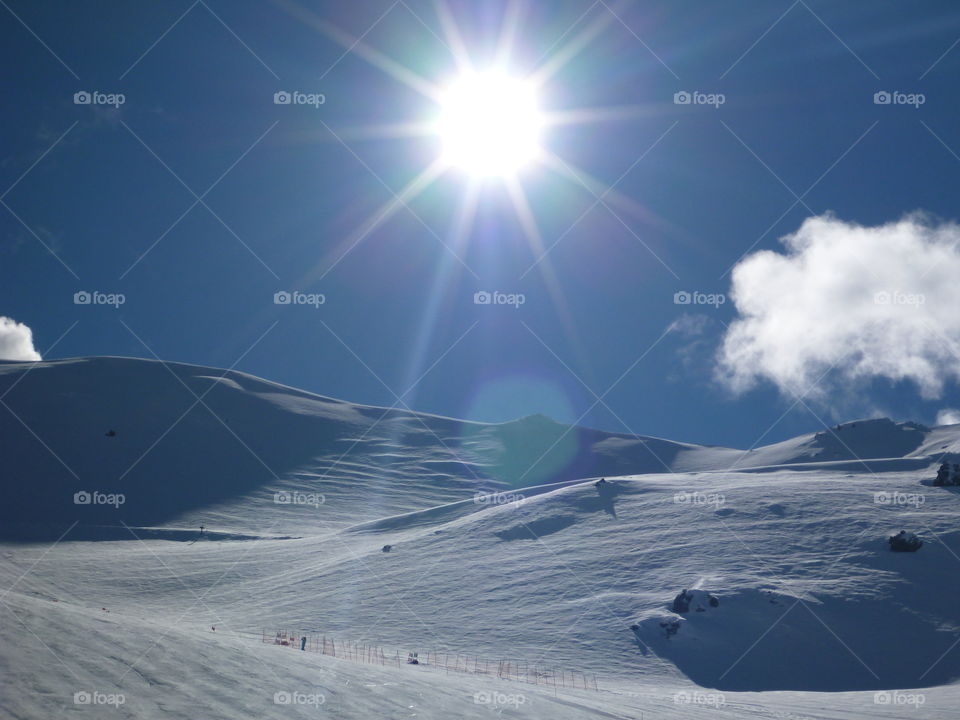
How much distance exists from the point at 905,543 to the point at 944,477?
14.3m

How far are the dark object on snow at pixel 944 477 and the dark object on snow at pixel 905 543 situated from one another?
1295 cm

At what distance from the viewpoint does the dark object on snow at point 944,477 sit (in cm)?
4819

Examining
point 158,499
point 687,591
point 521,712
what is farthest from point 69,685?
point 158,499

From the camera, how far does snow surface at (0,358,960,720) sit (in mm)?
15513

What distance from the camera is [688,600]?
33.2 m

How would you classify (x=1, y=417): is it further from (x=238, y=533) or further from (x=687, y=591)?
(x=687, y=591)
